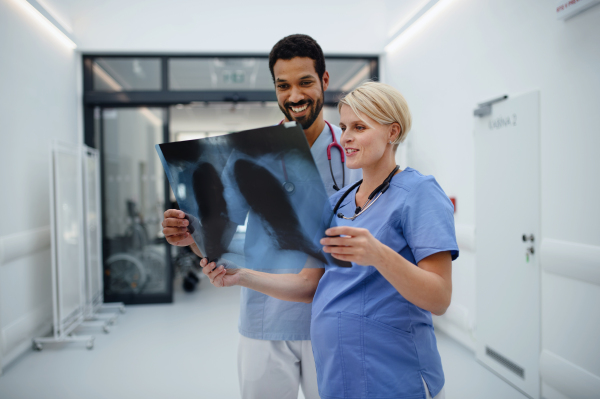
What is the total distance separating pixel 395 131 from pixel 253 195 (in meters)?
0.34

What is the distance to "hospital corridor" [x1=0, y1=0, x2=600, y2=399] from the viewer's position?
Result: 2.52 feet

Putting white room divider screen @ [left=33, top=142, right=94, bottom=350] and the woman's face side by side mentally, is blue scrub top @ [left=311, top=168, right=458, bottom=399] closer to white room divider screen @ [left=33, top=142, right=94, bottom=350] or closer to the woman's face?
the woman's face

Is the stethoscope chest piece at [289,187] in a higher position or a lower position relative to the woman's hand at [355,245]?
higher

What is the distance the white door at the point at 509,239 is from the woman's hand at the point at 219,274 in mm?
2048

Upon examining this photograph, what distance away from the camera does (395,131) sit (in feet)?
2.66

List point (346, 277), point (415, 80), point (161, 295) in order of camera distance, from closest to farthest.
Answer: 1. point (346, 277)
2. point (415, 80)
3. point (161, 295)

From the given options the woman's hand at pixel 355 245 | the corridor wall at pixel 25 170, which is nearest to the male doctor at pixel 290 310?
the woman's hand at pixel 355 245

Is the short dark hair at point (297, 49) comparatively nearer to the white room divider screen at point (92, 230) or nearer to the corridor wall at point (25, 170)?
the corridor wall at point (25, 170)

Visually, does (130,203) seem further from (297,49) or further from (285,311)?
(297,49)

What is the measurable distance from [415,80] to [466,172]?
4.21 ft

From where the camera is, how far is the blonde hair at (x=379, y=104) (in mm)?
770

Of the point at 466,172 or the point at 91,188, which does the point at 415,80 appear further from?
the point at 91,188

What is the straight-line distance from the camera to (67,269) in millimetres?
3256

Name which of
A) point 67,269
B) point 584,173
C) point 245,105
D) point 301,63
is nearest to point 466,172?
point 584,173
